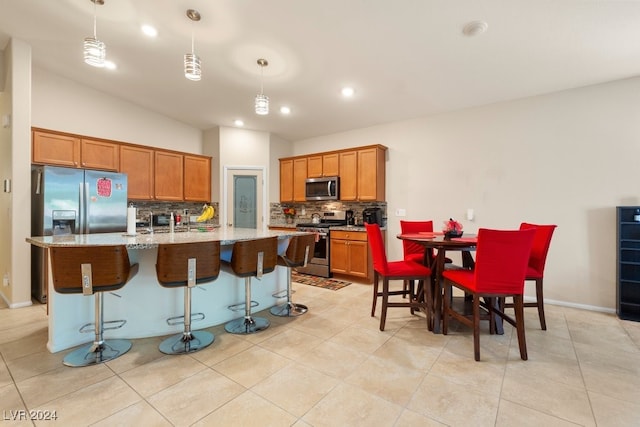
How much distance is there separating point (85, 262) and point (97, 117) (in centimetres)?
384

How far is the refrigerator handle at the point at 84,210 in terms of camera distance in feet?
12.3

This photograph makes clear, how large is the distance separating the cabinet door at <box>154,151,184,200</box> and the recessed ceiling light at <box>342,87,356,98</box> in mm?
3343

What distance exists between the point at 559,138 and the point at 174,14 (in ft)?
15.3

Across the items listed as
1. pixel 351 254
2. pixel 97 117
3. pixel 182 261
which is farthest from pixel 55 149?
pixel 351 254

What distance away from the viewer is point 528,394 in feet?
5.94

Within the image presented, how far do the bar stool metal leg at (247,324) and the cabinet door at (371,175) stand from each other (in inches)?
107

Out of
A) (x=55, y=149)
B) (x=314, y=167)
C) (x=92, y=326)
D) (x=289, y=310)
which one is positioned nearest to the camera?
(x=92, y=326)

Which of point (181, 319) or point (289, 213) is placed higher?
point (289, 213)

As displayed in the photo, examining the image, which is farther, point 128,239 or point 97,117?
point 97,117

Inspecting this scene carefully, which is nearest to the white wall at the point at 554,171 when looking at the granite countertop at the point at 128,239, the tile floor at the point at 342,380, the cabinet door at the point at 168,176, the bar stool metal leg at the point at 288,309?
the tile floor at the point at 342,380

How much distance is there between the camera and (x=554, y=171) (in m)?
3.62

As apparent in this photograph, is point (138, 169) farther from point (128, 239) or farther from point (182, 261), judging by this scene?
point (182, 261)

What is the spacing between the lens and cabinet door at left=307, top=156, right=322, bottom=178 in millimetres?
5453

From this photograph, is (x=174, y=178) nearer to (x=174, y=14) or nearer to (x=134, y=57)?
(x=134, y=57)
